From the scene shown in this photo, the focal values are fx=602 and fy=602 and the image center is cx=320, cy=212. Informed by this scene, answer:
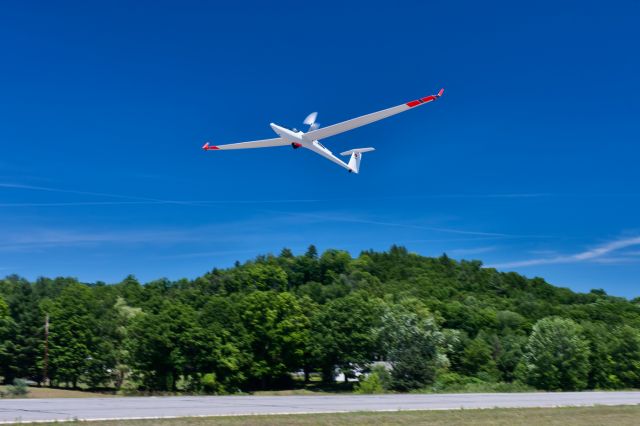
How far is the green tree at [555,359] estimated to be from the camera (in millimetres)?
69125

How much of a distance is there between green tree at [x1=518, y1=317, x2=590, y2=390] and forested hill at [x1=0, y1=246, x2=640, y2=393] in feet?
0.49

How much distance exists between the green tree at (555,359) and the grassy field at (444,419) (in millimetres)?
43923

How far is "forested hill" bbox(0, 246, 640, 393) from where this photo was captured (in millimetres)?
70812

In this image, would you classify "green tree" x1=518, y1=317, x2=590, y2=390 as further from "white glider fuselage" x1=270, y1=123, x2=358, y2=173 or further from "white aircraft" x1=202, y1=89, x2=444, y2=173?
"white glider fuselage" x1=270, y1=123, x2=358, y2=173

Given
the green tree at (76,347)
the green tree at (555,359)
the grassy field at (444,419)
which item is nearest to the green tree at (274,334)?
the green tree at (76,347)

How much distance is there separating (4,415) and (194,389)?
5921 centimetres

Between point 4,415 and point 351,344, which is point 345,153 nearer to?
point 4,415

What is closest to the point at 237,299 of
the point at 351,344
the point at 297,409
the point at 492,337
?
the point at 351,344

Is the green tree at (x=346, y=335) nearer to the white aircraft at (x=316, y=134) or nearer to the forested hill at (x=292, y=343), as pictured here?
the forested hill at (x=292, y=343)

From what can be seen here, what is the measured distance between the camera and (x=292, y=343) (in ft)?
301

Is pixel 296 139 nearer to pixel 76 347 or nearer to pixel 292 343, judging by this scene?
pixel 292 343

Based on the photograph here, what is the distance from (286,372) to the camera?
→ 299 feet

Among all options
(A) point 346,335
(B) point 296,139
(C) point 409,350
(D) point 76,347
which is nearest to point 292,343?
(A) point 346,335

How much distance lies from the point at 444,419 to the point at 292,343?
2773 inches
